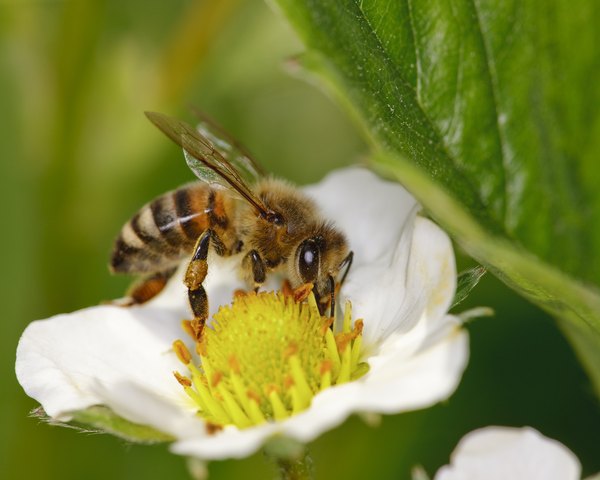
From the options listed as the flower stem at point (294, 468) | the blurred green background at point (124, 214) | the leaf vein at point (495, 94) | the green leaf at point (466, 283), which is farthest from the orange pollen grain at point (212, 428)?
the blurred green background at point (124, 214)

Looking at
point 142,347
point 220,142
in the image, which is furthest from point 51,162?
point 142,347

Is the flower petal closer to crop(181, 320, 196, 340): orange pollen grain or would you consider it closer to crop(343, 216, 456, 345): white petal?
crop(181, 320, 196, 340): orange pollen grain

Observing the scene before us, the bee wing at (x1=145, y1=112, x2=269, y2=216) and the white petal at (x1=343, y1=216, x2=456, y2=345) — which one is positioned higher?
the bee wing at (x1=145, y1=112, x2=269, y2=216)

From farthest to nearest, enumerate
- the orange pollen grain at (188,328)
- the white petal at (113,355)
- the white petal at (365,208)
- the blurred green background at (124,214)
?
the blurred green background at (124,214) < the white petal at (365,208) < the orange pollen grain at (188,328) < the white petal at (113,355)

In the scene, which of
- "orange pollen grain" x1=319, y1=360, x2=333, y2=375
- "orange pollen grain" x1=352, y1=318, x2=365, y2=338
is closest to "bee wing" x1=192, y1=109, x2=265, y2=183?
"orange pollen grain" x1=352, y1=318, x2=365, y2=338

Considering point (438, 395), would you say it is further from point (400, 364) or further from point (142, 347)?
point (142, 347)

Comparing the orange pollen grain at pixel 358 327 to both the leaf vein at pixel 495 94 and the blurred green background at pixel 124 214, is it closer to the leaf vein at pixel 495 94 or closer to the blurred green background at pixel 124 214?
the leaf vein at pixel 495 94

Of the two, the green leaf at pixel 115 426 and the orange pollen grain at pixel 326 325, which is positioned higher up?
the green leaf at pixel 115 426

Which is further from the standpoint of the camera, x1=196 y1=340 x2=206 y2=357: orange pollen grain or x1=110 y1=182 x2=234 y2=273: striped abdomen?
x1=110 y1=182 x2=234 y2=273: striped abdomen
